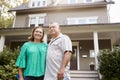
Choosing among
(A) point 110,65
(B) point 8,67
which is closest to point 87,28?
(A) point 110,65

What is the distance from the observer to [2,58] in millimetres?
8594

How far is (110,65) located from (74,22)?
6.55m

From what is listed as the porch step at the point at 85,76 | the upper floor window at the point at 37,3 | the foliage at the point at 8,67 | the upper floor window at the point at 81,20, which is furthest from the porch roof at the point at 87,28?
the upper floor window at the point at 37,3

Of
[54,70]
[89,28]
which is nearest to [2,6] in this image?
[89,28]

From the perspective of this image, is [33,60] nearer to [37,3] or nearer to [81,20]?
[81,20]

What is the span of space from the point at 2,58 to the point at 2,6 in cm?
1584

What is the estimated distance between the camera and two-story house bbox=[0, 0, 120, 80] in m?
10.6

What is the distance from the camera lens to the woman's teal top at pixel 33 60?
233 centimetres

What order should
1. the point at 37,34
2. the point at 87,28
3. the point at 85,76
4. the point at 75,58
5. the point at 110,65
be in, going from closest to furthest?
1. the point at 37,34
2. the point at 110,65
3. the point at 85,76
4. the point at 87,28
5. the point at 75,58

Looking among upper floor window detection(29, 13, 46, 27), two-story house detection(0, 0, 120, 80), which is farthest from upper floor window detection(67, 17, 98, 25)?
upper floor window detection(29, 13, 46, 27)

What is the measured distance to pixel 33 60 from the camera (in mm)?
2365

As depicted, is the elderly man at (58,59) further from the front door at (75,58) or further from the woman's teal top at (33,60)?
the front door at (75,58)

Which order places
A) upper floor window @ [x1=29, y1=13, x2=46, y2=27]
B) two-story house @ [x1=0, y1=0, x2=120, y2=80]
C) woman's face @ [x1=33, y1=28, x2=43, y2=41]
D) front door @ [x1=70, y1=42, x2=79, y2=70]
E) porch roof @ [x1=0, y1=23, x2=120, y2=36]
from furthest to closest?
upper floor window @ [x1=29, y1=13, x2=46, y2=27] → front door @ [x1=70, y1=42, x2=79, y2=70] → two-story house @ [x1=0, y1=0, x2=120, y2=80] → porch roof @ [x1=0, y1=23, x2=120, y2=36] → woman's face @ [x1=33, y1=28, x2=43, y2=41]

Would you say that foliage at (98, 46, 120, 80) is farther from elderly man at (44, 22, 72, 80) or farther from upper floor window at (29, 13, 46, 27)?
upper floor window at (29, 13, 46, 27)
